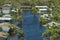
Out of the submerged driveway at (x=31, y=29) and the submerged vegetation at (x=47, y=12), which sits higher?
the submerged vegetation at (x=47, y=12)

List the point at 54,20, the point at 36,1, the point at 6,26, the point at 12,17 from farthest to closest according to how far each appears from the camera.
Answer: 1. the point at 36,1
2. the point at 12,17
3. the point at 6,26
4. the point at 54,20

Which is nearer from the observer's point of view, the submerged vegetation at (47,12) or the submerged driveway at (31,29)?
the submerged vegetation at (47,12)

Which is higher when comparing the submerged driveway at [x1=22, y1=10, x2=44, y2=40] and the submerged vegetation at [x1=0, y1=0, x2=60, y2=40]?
the submerged vegetation at [x1=0, y1=0, x2=60, y2=40]

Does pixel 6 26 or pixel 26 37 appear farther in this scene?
pixel 6 26

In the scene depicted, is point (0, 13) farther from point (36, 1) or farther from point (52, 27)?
point (52, 27)

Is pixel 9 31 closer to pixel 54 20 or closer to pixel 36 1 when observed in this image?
pixel 54 20

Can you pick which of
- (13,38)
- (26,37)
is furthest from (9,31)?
(26,37)

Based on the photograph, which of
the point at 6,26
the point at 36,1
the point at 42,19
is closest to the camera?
the point at 42,19

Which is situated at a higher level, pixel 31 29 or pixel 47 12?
pixel 47 12

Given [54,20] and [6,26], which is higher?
[54,20]

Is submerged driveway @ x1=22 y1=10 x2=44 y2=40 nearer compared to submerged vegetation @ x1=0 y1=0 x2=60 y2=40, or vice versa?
submerged vegetation @ x1=0 y1=0 x2=60 y2=40
